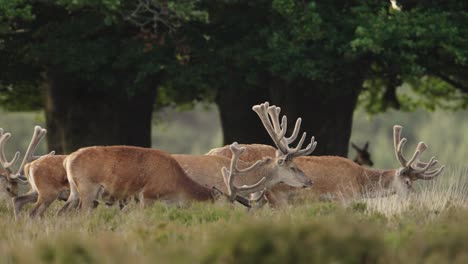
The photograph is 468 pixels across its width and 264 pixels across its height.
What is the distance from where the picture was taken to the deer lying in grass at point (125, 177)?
12117mm

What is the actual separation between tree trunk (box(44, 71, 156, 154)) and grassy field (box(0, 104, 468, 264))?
7.69 meters

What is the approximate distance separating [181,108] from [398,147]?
1553cm

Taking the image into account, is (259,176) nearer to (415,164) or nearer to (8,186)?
(415,164)

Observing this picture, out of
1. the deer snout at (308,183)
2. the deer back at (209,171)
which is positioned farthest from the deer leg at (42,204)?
the deer snout at (308,183)

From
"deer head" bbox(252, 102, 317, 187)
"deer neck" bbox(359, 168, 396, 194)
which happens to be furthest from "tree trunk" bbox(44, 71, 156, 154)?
"deer head" bbox(252, 102, 317, 187)

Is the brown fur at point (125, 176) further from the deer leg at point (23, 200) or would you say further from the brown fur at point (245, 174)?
the brown fur at point (245, 174)

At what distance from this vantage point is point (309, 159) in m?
14.6

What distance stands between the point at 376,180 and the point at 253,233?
294 inches

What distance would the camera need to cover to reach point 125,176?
12.2 m

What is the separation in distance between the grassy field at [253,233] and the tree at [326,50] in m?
4.98

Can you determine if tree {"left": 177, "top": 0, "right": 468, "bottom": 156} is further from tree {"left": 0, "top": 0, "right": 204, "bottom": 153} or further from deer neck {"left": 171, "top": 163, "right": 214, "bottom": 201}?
deer neck {"left": 171, "top": 163, "right": 214, "bottom": 201}

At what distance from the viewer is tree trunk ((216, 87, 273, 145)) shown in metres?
23.1

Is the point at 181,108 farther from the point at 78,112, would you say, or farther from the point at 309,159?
the point at 309,159

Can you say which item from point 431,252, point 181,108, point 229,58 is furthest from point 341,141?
point 431,252
